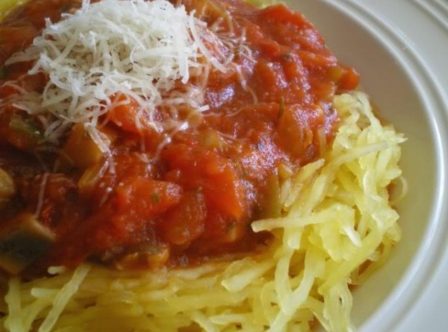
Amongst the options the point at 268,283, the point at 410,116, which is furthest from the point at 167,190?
the point at 410,116

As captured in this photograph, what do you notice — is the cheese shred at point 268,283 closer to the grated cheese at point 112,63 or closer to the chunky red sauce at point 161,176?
the chunky red sauce at point 161,176

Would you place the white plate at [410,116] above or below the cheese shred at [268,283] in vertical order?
above

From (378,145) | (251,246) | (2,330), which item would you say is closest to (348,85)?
(378,145)

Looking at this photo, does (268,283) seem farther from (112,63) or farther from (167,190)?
(112,63)

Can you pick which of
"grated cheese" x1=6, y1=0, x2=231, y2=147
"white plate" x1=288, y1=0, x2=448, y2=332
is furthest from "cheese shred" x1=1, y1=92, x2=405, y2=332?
"grated cheese" x1=6, y1=0, x2=231, y2=147

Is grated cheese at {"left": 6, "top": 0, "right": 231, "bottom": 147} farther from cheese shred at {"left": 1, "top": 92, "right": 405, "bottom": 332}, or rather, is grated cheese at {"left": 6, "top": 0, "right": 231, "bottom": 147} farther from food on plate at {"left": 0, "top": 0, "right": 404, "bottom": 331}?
cheese shred at {"left": 1, "top": 92, "right": 405, "bottom": 332}

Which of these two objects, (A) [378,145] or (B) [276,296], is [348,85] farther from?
(B) [276,296]

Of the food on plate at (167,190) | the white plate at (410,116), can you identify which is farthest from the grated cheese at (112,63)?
the white plate at (410,116)
